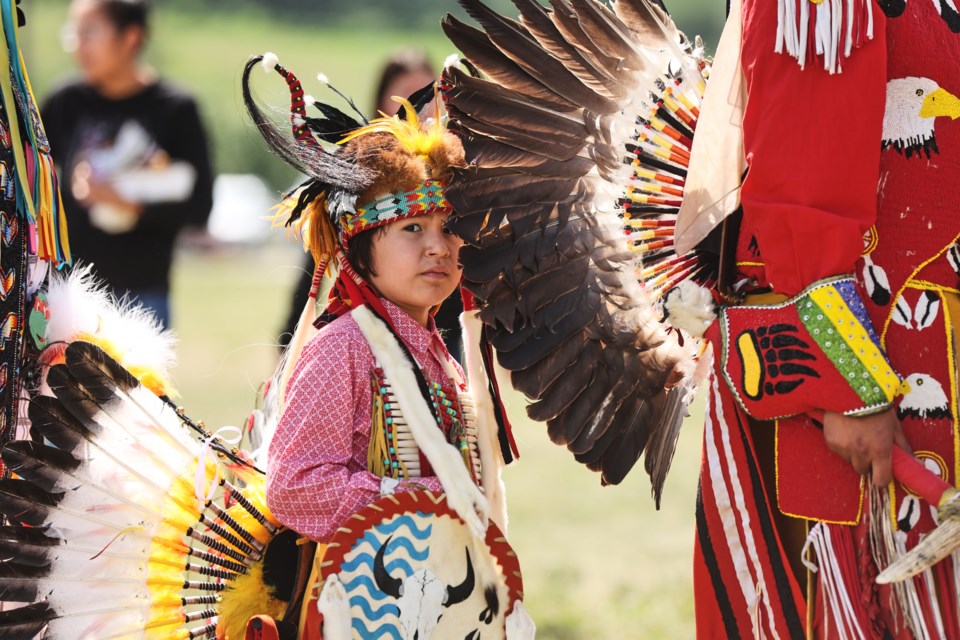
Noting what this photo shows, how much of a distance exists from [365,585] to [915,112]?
126cm

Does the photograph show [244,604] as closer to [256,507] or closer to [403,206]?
[256,507]

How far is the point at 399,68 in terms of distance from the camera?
4.50m

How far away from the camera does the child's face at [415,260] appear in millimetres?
2557

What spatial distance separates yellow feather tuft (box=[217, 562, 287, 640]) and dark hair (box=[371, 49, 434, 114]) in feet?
7.70

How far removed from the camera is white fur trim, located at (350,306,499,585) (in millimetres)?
2342

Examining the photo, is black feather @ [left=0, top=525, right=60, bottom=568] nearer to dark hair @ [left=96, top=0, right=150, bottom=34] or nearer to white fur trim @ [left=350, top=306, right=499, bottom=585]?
white fur trim @ [left=350, top=306, right=499, bottom=585]

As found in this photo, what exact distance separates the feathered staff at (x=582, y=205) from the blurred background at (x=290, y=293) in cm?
46

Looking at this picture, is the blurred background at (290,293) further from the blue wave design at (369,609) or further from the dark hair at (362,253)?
the blue wave design at (369,609)

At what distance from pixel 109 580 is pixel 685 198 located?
4.34ft

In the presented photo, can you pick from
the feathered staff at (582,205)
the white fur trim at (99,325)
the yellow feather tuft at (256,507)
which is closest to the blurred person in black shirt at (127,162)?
the white fur trim at (99,325)

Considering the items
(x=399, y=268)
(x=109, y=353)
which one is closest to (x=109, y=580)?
(x=109, y=353)

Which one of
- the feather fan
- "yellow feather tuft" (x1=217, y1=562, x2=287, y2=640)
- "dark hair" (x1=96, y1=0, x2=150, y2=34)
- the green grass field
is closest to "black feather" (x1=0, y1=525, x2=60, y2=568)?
the feather fan

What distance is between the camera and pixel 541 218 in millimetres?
2400

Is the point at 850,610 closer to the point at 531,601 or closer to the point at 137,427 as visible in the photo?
the point at 137,427
